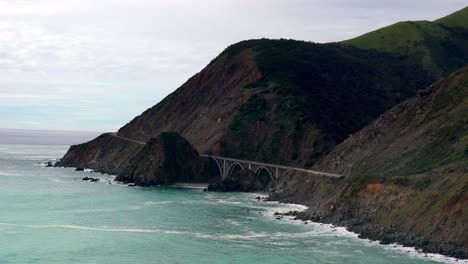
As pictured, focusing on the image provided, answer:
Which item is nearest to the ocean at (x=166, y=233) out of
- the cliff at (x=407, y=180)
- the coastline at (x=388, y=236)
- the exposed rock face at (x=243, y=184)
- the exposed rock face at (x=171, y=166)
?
the coastline at (x=388, y=236)

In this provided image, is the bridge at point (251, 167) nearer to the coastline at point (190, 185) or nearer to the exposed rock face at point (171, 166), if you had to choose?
the exposed rock face at point (171, 166)

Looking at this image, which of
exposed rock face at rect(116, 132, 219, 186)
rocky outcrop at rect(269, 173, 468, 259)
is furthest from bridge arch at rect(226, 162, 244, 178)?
rocky outcrop at rect(269, 173, 468, 259)

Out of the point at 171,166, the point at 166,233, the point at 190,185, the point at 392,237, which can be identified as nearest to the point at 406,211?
the point at 392,237

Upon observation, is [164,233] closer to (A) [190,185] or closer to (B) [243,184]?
(B) [243,184]

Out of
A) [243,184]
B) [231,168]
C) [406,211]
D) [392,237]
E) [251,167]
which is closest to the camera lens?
[392,237]

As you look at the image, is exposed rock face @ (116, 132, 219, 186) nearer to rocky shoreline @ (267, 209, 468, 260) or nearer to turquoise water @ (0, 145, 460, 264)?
turquoise water @ (0, 145, 460, 264)
